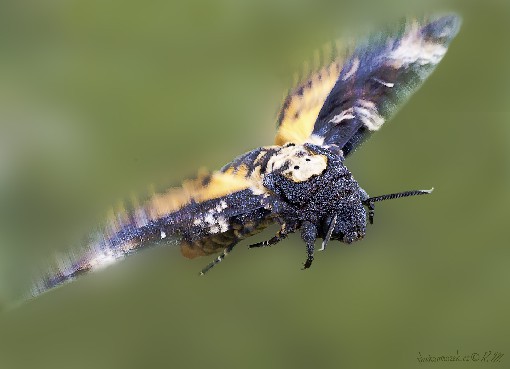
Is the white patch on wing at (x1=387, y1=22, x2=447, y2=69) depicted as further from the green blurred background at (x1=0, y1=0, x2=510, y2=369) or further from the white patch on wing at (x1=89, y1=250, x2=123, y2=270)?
the white patch on wing at (x1=89, y1=250, x2=123, y2=270)

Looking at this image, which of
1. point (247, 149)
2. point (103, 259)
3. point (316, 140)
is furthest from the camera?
point (247, 149)

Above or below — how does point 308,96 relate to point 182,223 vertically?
above

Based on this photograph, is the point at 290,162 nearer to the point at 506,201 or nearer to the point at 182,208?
the point at 182,208

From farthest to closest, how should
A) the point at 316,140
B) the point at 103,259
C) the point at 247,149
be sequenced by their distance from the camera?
the point at 247,149, the point at 316,140, the point at 103,259

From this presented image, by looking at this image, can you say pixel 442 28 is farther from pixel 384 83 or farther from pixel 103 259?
pixel 103 259

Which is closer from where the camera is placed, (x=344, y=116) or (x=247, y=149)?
(x=344, y=116)

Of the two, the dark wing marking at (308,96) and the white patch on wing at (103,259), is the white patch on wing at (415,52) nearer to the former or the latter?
the dark wing marking at (308,96)

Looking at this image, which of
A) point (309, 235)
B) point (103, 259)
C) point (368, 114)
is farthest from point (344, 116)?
point (103, 259)
